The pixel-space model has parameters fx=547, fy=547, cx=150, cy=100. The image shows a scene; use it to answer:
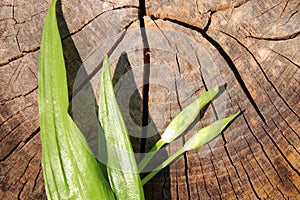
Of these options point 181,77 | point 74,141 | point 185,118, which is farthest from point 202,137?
point 74,141

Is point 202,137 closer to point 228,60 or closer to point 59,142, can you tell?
point 228,60

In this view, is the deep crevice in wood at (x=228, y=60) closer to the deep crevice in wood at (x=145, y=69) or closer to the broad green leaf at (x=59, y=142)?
the deep crevice in wood at (x=145, y=69)

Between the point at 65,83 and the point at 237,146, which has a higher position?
the point at 65,83

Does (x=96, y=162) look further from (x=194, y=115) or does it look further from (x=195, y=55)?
(x=195, y=55)

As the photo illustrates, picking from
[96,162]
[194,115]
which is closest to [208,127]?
[194,115]

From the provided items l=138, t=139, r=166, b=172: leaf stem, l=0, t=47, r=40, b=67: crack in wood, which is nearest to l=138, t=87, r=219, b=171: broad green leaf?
l=138, t=139, r=166, b=172: leaf stem

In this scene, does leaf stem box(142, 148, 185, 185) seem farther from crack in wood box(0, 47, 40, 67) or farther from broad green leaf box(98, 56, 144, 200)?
crack in wood box(0, 47, 40, 67)
